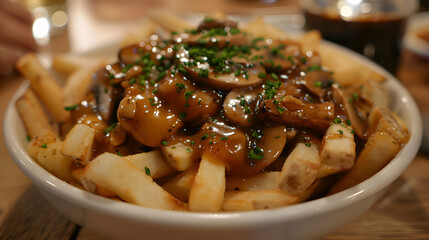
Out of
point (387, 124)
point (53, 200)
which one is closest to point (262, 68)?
point (387, 124)

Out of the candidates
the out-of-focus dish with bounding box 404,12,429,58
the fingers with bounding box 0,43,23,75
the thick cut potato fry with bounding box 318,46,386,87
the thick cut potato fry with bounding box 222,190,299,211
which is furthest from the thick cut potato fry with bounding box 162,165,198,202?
the out-of-focus dish with bounding box 404,12,429,58

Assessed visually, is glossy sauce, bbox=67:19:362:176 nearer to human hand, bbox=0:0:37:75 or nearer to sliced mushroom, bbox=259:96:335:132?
sliced mushroom, bbox=259:96:335:132

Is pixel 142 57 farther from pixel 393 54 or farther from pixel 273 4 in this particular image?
pixel 273 4

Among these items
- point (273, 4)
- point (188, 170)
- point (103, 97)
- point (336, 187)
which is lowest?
point (273, 4)

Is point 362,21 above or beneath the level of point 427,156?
above

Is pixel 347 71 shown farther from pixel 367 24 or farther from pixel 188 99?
pixel 367 24

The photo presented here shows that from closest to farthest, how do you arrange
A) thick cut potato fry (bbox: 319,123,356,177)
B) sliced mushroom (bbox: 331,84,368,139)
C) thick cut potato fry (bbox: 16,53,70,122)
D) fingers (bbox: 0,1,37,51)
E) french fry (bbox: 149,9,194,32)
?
thick cut potato fry (bbox: 319,123,356,177)
sliced mushroom (bbox: 331,84,368,139)
thick cut potato fry (bbox: 16,53,70,122)
french fry (bbox: 149,9,194,32)
fingers (bbox: 0,1,37,51)

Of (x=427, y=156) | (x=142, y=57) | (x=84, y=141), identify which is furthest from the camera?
(x=427, y=156)
